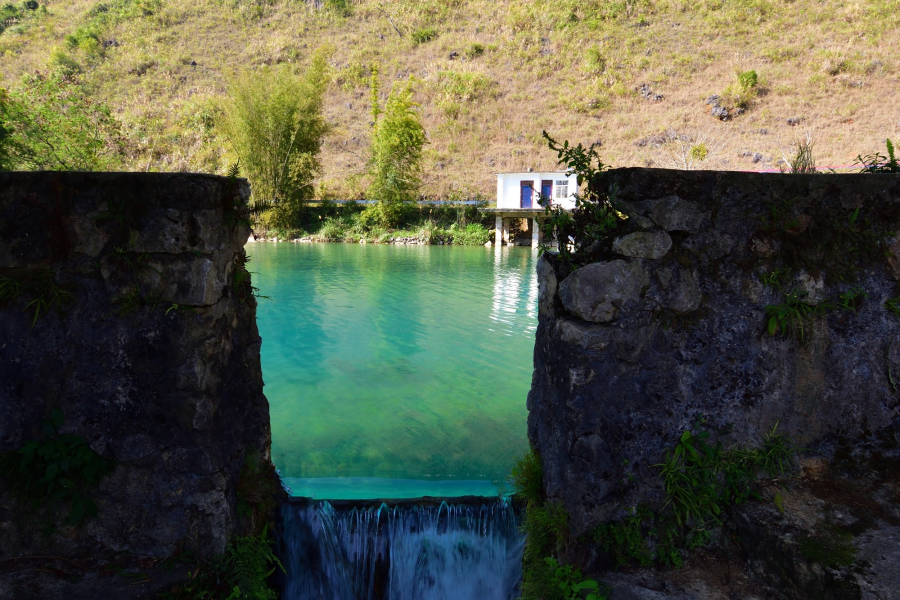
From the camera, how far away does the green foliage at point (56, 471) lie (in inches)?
95.2

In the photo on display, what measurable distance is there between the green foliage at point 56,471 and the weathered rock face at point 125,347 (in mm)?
47

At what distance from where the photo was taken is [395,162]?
27.3 m

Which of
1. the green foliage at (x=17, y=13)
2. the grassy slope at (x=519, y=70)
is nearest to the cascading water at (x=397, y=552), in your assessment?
the grassy slope at (x=519, y=70)

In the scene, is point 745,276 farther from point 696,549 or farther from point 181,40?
point 181,40

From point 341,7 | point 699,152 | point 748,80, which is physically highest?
point 341,7

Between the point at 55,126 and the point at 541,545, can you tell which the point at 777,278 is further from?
the point at 55,126

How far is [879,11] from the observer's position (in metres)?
36.8

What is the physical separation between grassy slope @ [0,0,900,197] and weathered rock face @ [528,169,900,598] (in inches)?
934

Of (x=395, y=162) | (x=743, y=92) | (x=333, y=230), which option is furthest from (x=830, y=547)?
(x=743, y=92)

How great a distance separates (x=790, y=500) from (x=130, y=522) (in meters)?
2.94

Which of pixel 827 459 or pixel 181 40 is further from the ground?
pixel 181 40

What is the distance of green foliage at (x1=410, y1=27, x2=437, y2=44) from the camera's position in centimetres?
4919

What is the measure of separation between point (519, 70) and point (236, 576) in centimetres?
4427

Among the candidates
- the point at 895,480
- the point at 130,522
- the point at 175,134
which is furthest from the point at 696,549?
the point at 175,134
